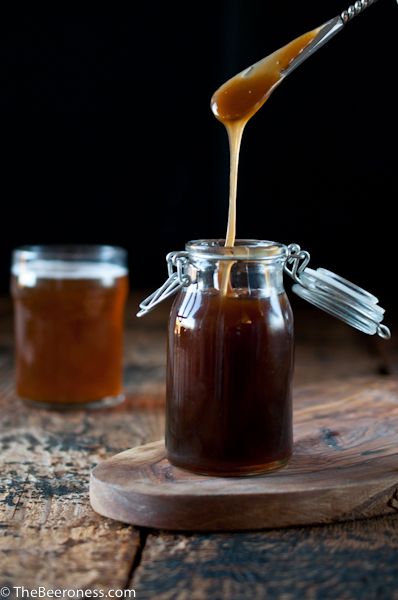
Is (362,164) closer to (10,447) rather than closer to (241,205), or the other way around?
(241,205)

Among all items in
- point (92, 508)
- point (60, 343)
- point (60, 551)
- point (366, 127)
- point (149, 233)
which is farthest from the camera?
point (149, 233)

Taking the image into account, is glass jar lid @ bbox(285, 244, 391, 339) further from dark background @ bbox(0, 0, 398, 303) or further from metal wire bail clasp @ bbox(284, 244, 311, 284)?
dark background @ bbox(0, 0, 398, 303)

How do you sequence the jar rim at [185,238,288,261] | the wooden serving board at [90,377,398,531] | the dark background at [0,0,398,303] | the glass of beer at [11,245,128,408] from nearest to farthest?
the wooden serving board at [90,377,398,531] < the jar rim at [185,238,288,261] < the glass of beer at [11,245,128,408] < the dark background at [0,0,398,303]

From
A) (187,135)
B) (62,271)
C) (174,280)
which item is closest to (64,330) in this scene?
(62,271)

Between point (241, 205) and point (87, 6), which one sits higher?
point (87, 6)

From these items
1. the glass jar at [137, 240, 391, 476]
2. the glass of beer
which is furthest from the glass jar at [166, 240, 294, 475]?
the glass of beer

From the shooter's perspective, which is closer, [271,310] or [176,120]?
[271,310]

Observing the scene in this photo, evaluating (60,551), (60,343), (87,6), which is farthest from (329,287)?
(87,6)
